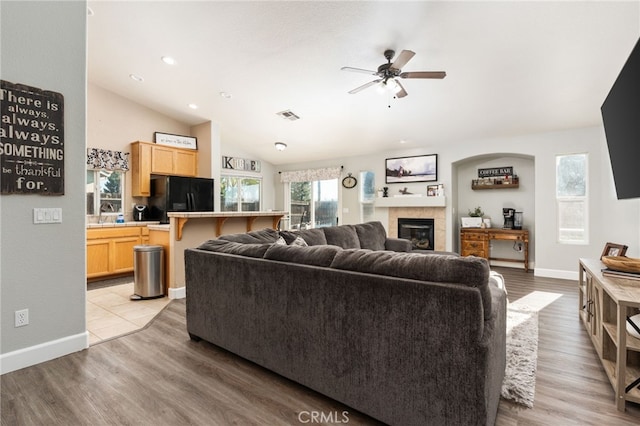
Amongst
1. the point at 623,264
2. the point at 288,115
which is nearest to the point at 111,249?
the point at 288,115

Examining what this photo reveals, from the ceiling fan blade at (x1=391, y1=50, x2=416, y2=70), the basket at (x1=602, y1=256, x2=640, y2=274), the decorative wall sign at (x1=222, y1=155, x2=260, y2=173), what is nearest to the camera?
the basket at (x1=602, y1=256, x2=640, y2=274)

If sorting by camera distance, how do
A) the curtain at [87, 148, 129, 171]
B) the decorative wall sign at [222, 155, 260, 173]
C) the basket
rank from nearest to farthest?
the basket, the curtain at [87, 148, 129, 171], the decorative wall sign at [222, 155, 260, 173]

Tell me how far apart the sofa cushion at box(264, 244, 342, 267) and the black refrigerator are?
4.22 m

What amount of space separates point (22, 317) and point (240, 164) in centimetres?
612

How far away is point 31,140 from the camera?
2.19m

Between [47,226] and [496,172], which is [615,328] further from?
[496,172]

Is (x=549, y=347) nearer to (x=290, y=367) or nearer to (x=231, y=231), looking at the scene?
(x=290, y=367)

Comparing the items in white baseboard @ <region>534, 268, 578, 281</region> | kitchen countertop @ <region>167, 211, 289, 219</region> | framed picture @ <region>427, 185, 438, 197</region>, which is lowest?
white baseboard @ <region>534, 268, 578, 281</region>

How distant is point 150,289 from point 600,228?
643 cm

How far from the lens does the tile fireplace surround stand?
6168mm

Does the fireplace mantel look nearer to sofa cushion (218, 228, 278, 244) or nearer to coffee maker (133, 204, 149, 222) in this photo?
sofa cushion (218, 228, 278, 244)

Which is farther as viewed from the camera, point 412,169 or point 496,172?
point 412,169

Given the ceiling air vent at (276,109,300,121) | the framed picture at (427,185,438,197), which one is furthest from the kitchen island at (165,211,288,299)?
the framed picture at (427,185,438,197)

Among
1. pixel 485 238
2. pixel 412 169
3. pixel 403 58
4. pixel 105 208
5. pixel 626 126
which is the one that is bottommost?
pixel 485 238
